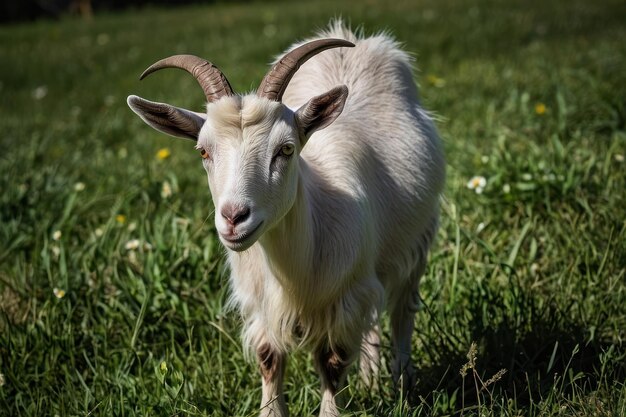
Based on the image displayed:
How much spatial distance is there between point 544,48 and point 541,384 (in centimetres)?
559

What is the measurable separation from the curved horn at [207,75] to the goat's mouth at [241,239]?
1.92 ft

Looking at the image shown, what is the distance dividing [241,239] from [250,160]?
1.01 feet

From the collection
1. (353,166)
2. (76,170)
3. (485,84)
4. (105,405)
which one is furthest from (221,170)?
(485,84)

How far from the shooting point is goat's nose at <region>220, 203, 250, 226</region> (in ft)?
8.45

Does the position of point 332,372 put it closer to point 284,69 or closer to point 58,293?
point 284,69

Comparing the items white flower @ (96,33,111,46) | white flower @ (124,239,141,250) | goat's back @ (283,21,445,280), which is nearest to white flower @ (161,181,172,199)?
white flower @ (124,239,141,250)

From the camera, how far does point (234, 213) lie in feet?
8.44

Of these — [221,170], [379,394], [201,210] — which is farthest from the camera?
[201,210]

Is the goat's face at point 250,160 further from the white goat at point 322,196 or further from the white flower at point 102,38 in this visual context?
the white flower at point 102,38

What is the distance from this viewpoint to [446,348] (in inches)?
131

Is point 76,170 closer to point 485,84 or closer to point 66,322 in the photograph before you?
point 66,322

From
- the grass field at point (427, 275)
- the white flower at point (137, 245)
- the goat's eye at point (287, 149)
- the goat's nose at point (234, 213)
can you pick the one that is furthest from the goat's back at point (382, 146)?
the white flower at point (137, 245)

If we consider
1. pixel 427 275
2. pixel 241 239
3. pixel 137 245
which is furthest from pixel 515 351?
pixel 137 245

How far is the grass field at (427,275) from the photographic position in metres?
3.30
